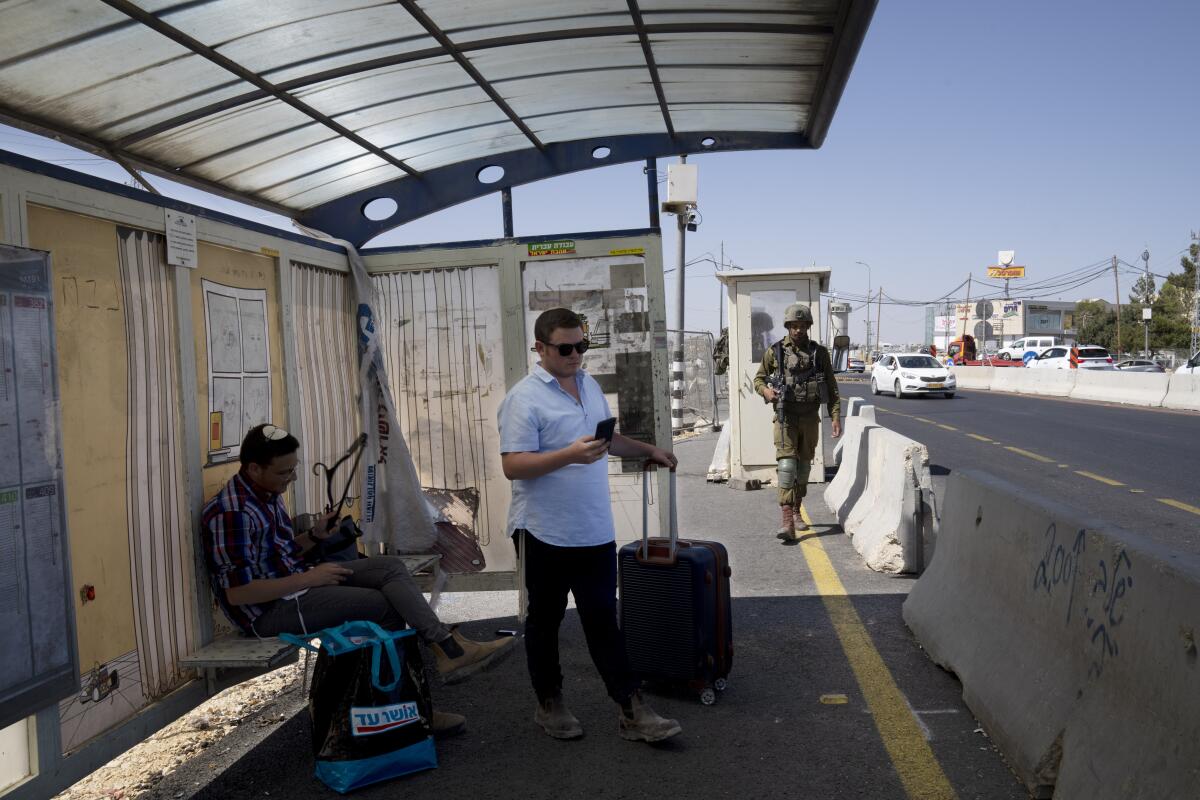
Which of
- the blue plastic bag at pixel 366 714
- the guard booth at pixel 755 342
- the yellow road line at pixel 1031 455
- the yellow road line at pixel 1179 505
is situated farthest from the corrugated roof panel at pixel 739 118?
the yellow road line at pixel 1031 455

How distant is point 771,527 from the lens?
346 inches

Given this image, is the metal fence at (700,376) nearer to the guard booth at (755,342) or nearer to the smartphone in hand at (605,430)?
the guard booth at (755,342)

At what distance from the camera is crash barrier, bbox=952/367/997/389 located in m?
38.1

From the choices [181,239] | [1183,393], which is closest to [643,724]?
[181,239]

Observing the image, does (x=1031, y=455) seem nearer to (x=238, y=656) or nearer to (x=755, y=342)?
(x=755, y=342)

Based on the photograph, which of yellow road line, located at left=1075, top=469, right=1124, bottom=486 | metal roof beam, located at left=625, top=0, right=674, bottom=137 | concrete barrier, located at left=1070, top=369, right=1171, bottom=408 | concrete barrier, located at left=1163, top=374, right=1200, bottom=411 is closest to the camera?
metal roof beam, located at left=625, top=0, right=674, bottom=137

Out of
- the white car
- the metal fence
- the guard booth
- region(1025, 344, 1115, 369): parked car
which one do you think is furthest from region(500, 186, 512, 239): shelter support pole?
region(1025, 344, 1115, 369): parked car

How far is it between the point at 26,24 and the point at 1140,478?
12018 millimetres

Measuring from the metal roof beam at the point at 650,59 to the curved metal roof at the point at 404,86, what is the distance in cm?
2

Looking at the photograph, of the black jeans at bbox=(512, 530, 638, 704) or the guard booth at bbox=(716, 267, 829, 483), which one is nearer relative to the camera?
the black jeans at bbox=(512, 530, 638, 704)

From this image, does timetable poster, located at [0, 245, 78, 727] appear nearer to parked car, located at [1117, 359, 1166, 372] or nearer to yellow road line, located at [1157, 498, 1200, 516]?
yellow road line, located at [1157, 498, 1200, 516]

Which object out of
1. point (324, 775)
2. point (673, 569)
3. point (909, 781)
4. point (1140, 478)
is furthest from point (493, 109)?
point (1140, 478)

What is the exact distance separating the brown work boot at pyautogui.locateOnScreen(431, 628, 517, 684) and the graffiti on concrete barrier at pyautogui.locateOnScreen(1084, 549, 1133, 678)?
9.29 ft

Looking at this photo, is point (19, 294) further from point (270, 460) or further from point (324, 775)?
point (324, 775)
